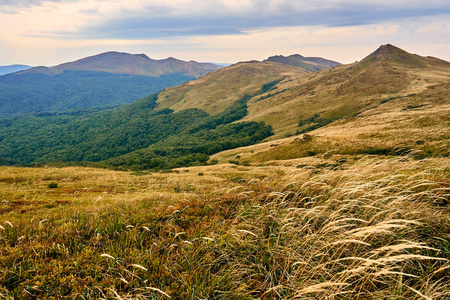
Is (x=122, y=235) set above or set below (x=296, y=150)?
above

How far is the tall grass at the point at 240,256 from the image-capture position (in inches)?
121

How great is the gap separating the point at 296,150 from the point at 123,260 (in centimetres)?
6773

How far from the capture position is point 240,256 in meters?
4.21

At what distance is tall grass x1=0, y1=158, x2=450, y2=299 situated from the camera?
3.08m

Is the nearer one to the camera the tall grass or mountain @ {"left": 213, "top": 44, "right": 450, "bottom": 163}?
the tall grass

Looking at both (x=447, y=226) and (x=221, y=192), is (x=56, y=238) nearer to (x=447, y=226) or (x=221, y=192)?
(x=221, y=192)

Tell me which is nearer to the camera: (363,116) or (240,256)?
(240,256)

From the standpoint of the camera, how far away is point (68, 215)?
6227mm

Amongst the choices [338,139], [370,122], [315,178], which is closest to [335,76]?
[370,122]

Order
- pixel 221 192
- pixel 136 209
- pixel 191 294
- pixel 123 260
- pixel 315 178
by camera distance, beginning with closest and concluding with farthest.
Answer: pixel 191 294
pixel 123 260
pixel 136 209
pixel 315 178
pixel 221 192

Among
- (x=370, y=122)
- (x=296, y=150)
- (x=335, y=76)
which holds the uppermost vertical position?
(x=335, y=76)

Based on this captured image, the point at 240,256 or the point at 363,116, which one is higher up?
the point at 240,256

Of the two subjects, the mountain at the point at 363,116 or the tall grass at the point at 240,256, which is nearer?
the tall grass at the point at 240,256

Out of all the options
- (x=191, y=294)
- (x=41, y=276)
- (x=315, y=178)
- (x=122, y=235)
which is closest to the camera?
(x=191, y=294)
